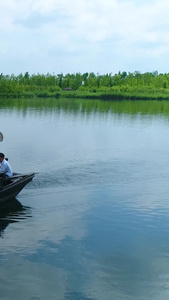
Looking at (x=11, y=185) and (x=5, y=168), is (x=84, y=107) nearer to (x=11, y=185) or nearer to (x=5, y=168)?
(x=5, y=168)

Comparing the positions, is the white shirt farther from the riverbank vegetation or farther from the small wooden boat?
the riverbank vegetation

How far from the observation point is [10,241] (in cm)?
1112

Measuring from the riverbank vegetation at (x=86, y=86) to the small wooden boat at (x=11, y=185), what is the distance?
223 feet

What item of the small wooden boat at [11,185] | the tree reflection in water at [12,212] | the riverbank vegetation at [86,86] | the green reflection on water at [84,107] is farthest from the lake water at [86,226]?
the riverbank vegetation at [86,86]

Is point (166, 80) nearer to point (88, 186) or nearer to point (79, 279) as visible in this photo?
point (88, 186)

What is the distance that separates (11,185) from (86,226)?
2775mm

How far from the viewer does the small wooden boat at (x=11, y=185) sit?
1306 centimetres

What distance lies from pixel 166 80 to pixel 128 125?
7895 centimetres

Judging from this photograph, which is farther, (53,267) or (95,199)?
(95,199)

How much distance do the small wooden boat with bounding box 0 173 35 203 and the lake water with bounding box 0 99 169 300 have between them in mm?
492

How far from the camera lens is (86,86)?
112m

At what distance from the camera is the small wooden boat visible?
13.1 m

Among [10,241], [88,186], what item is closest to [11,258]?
[10,241]

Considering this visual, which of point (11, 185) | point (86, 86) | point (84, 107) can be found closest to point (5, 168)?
point (11, 185)
